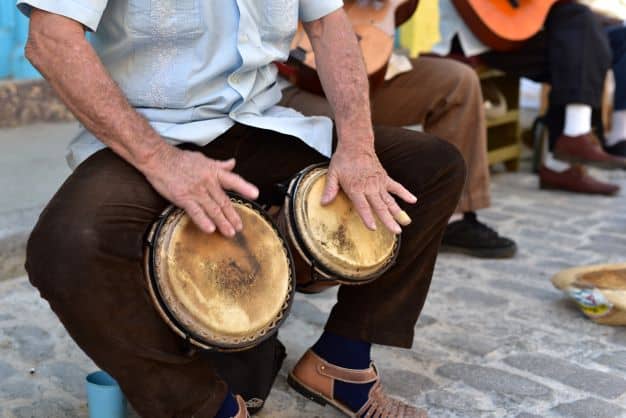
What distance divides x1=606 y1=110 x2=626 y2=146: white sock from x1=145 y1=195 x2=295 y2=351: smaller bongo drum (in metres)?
3.34

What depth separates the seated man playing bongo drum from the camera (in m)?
1.68

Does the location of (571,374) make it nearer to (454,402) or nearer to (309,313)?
(454,402)

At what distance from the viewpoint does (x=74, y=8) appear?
1.75 meters

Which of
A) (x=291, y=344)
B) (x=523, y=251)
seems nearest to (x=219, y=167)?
(x=291, y=344)

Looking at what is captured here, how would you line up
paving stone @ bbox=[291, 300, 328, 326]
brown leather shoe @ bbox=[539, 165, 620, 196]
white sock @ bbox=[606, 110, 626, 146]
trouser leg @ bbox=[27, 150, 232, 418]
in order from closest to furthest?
trouser leg @ bbox=[27, 150, 232, 418] < paving stone @ bbox=[291, 300, 328, 326] < brown leather shoe @ bbox=[539, 165, 620, 196] < white sock @ bbox=[606, 110, 626, 146]

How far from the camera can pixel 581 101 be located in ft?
13.8

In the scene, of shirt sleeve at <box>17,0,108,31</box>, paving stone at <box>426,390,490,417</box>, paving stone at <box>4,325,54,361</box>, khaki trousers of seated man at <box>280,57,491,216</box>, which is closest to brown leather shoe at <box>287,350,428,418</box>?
paving stone at <box>426,390,490,417</box>

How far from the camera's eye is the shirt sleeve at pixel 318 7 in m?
2.21

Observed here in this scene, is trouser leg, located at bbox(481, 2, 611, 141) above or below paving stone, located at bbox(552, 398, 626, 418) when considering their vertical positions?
above

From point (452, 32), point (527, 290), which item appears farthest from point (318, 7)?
point (452, 32)

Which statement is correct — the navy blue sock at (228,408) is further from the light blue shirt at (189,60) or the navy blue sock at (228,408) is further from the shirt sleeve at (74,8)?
the shirt sleeve at (74,8)

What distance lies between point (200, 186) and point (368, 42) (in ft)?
5.21

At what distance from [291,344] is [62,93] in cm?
112

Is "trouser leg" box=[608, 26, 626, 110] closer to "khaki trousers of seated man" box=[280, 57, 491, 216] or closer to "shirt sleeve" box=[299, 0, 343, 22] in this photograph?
"khaki trousers of seated man" box=[280, 57, 491, 216]
